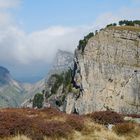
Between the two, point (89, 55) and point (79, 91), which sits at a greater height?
point (89, 55)

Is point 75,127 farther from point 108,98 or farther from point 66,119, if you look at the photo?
point 108,98

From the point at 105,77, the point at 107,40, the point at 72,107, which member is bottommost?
the point at 72,107

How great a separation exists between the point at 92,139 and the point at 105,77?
156 meters

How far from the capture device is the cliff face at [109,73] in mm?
169125

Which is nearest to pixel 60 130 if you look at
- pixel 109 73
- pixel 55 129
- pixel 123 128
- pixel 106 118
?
pixel 55 129

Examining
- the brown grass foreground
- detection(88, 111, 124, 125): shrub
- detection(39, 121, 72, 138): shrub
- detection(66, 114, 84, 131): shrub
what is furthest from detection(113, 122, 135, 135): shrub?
detection(88, 111, 124, 125): shrub

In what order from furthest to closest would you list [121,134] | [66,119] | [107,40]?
1. [107,40]
2. [66,119]
3. [121,134]

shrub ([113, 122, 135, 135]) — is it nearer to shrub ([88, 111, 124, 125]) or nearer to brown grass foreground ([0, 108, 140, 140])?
brown grass foreground ([0, 108, 140, 140])

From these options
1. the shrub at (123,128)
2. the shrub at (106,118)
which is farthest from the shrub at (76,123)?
the shrub at (106,118)

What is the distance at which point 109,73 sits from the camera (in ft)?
576

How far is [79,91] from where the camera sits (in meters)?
176

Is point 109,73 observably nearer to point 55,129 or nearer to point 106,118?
point 106,118

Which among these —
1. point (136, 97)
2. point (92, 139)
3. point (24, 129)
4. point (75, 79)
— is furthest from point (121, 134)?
point (75, 79)

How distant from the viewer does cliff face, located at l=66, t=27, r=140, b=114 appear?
169125 millimetres
